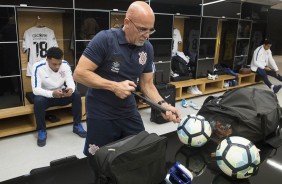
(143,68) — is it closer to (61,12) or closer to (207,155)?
(207,155)

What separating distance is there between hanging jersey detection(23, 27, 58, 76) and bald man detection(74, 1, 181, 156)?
2367mm

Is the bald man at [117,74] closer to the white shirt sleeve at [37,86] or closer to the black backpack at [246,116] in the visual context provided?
the black backpack at [246,116]

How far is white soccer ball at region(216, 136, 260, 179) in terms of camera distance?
43.1 inches

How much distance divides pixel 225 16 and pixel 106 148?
18.1ft

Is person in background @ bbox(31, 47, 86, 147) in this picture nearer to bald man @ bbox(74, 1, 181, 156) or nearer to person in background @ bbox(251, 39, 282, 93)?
bald man @ bbox(74, 1, 181, 156)

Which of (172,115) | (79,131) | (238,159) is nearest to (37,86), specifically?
(79,131)

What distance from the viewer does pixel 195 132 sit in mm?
1329

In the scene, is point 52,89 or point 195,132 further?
point 52,89

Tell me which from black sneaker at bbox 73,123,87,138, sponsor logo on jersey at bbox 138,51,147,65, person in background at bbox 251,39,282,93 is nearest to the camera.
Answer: sponsor logo on jersey at bbox 138,51,147,65

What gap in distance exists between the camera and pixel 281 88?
234 inches

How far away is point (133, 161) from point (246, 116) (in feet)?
2.51

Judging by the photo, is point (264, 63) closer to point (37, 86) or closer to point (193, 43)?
point (193, 43)

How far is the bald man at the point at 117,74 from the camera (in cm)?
134

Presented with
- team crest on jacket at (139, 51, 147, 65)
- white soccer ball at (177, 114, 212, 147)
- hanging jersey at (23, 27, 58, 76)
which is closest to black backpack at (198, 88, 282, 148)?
white soccer ball at (177, 114, 212, 147)
